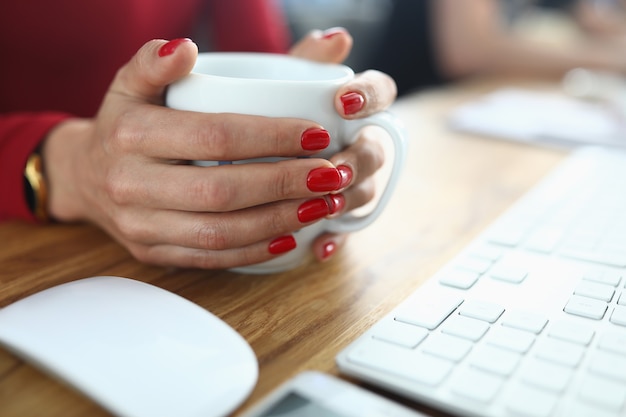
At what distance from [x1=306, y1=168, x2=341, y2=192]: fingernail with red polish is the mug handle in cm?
5

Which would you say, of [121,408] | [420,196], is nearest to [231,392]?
[121,408]

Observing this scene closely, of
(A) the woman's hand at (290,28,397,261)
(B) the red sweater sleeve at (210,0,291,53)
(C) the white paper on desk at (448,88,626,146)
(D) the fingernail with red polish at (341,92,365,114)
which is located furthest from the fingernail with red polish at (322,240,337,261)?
(B) the red sweater sleeve at (210,0,291,53)

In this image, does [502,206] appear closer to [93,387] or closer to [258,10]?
[93,387]

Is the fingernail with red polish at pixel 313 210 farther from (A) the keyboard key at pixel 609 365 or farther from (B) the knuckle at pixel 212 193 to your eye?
(A) the keyboard key at pixel 609 365

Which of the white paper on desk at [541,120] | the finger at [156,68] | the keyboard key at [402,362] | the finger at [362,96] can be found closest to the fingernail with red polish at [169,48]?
the finger at [156,68]

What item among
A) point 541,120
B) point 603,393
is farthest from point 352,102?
point 541,120

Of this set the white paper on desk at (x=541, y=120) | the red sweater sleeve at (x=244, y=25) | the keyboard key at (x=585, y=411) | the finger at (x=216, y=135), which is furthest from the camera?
the red sweater sleeve at (x=244, y=25)

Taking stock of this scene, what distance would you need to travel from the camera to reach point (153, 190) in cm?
38

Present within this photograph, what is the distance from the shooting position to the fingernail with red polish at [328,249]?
442 millimetres

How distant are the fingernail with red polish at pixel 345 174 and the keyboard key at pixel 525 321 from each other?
13 cm

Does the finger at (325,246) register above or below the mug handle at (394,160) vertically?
below

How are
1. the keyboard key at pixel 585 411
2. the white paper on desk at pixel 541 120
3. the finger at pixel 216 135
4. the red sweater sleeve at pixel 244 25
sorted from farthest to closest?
the red sweater sleeve at pixel 244 25 < the white paper on desk at pixel 541 120 < the finger at pixel 216 135 < the keyboard key at pixel 585 411

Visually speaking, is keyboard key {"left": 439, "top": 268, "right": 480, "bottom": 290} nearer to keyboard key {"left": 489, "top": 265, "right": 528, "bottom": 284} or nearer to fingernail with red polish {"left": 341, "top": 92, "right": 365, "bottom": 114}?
keyboard key {"left": 489, "top": 265, "right": 528, "bottom": 284}

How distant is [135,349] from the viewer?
286 mm
